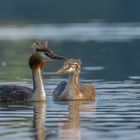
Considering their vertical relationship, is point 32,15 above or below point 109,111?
above

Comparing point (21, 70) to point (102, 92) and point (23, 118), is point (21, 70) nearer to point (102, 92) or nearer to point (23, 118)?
point (102, 92)

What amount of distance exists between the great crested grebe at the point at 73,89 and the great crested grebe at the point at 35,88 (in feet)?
1.39

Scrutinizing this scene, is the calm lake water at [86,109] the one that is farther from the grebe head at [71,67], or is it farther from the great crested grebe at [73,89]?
the grebe head at [71,67]

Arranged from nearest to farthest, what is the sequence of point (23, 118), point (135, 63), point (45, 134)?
point (45, 134)
point (23, 118)
point (135, 63)

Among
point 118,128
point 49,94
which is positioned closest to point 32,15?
point 49,94

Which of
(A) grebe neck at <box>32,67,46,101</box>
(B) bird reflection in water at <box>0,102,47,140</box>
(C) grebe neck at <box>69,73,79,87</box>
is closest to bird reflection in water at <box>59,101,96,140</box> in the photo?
(B) bird reflection in water at <box>0,102,47,140</box>

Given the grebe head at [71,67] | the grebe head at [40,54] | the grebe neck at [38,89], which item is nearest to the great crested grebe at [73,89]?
the grebe head at [71,67]

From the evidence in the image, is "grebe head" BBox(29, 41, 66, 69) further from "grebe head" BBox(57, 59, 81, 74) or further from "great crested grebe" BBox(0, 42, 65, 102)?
"grebe head" BBox(57, 59, 81, 74)

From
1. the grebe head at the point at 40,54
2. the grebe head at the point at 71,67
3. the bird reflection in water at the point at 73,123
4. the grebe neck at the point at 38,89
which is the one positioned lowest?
the bird reflection in water at the point at 73,123

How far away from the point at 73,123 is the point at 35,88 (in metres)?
4.08

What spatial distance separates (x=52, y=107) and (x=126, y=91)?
8.81ft

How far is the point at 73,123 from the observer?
19500mm

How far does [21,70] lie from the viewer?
101 ft

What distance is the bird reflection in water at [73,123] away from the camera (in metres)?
18.0
